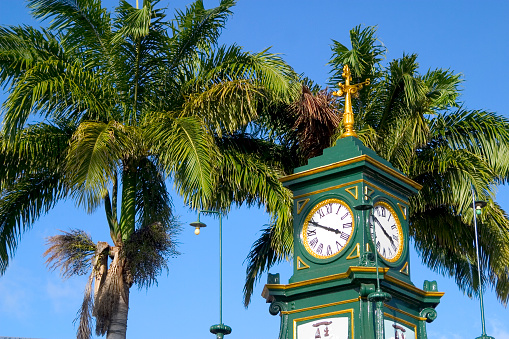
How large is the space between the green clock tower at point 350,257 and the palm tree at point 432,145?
4461 mm

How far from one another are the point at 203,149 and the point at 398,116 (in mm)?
5636

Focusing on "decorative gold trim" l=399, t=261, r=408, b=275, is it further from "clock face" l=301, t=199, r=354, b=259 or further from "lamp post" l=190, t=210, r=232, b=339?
"lamp post" l=190, t=210, r=232, b=339

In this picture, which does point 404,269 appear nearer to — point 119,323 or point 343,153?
point 343,153

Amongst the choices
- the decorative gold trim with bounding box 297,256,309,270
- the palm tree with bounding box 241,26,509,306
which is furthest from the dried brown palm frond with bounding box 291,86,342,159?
the decorative gold trim with bounding box 297,256,309,270

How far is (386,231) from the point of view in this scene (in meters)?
18.1

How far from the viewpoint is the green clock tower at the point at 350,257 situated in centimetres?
1698

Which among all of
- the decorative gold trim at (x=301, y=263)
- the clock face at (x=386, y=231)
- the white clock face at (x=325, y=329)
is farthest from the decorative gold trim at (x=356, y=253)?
the white clock face at (x=325, y=329)

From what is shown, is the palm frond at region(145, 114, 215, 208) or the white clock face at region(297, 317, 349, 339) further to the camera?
the palm frond at region(145, 114, 215, 208)

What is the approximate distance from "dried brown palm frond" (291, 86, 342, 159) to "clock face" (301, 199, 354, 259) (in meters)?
5.49

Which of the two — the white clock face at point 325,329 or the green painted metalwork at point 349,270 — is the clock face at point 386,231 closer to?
the green painted metalwork at point 349,270

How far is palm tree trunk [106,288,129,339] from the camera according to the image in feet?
66.2

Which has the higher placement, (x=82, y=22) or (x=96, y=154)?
(x=82, y=22)

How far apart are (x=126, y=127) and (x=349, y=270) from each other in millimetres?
6317

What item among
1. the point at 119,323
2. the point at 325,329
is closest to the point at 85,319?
the point at 119,323
